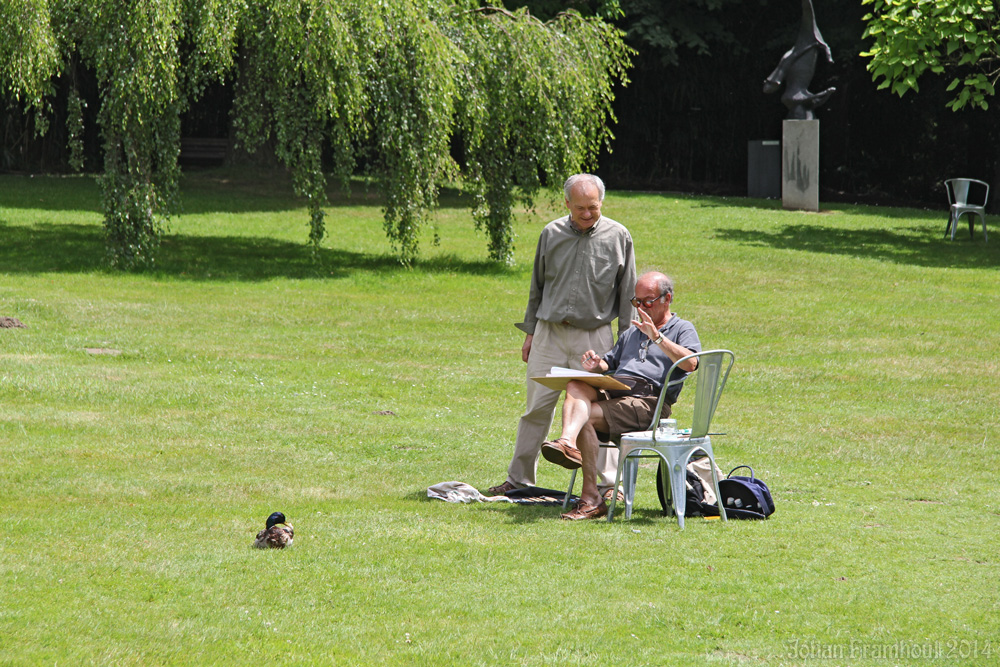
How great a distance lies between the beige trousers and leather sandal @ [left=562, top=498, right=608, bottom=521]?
0.30m

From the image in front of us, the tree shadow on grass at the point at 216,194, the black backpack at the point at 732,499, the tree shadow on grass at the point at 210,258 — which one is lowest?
the black backpack at the point at 732,499

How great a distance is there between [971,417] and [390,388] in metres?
5.00

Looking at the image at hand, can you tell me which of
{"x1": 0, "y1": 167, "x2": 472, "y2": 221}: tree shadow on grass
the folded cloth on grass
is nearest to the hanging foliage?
Result: {"x1": 0, "y1": 167, "x2": 472, "y2": 221}: tree shadow on grass

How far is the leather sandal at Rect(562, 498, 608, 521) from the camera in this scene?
20.4 ft

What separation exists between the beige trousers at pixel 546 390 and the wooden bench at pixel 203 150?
86.4 ft

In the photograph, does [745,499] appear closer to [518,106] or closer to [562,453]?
[562,453]

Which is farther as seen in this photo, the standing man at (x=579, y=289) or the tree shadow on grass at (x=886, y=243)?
the tree shadow on grass at (x=886, y=243)

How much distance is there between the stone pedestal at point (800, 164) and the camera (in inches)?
934

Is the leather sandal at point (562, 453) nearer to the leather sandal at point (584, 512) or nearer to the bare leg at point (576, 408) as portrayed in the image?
the bare leg at point (576, 408)

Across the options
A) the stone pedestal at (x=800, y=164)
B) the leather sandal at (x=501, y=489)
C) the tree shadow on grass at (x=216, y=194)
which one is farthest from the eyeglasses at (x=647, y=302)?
the stone pedestal at (x=800, y=164)

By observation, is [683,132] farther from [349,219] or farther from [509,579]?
[509,579]

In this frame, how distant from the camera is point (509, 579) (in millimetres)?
5035

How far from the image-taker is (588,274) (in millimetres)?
6477

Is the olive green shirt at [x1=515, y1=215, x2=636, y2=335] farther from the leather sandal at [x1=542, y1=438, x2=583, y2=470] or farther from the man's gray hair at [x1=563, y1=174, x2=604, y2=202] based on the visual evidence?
the leather sandal at [x1=542, y1=438, x2=583, y2=470]
